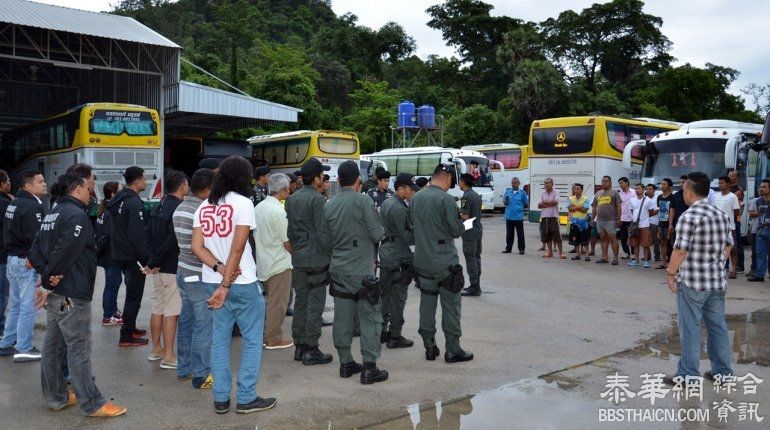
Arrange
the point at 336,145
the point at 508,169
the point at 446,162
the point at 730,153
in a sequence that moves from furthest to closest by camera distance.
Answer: the point at 508,169 < the point at 446,162 < the point at 336,145 < the point at 730,153

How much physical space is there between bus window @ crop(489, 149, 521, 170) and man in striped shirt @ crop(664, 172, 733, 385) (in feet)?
89.8

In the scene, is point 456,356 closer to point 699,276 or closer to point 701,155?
point 699,276

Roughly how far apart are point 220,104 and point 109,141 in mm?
5418

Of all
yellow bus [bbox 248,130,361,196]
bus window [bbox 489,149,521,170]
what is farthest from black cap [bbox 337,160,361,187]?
bus window [bbox 489,149,521,170]

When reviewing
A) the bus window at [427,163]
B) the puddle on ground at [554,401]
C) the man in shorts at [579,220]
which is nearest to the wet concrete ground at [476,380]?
the puddle on ground at [554,401]

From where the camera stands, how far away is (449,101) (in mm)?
54469

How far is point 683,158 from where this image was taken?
16109 millimetres

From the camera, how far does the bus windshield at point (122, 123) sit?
19844mm

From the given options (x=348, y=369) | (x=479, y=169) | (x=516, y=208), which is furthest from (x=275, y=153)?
(x=348, y=369)

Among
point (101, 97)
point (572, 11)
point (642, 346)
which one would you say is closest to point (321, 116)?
point (101, 97)

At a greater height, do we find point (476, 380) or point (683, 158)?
point (683, 158)

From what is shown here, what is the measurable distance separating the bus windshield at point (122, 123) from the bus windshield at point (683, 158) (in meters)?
14.7

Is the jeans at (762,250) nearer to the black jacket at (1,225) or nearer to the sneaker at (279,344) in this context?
the sneaker at (279,344)

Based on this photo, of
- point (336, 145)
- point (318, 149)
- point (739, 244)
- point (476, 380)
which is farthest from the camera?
point (336, 145)
